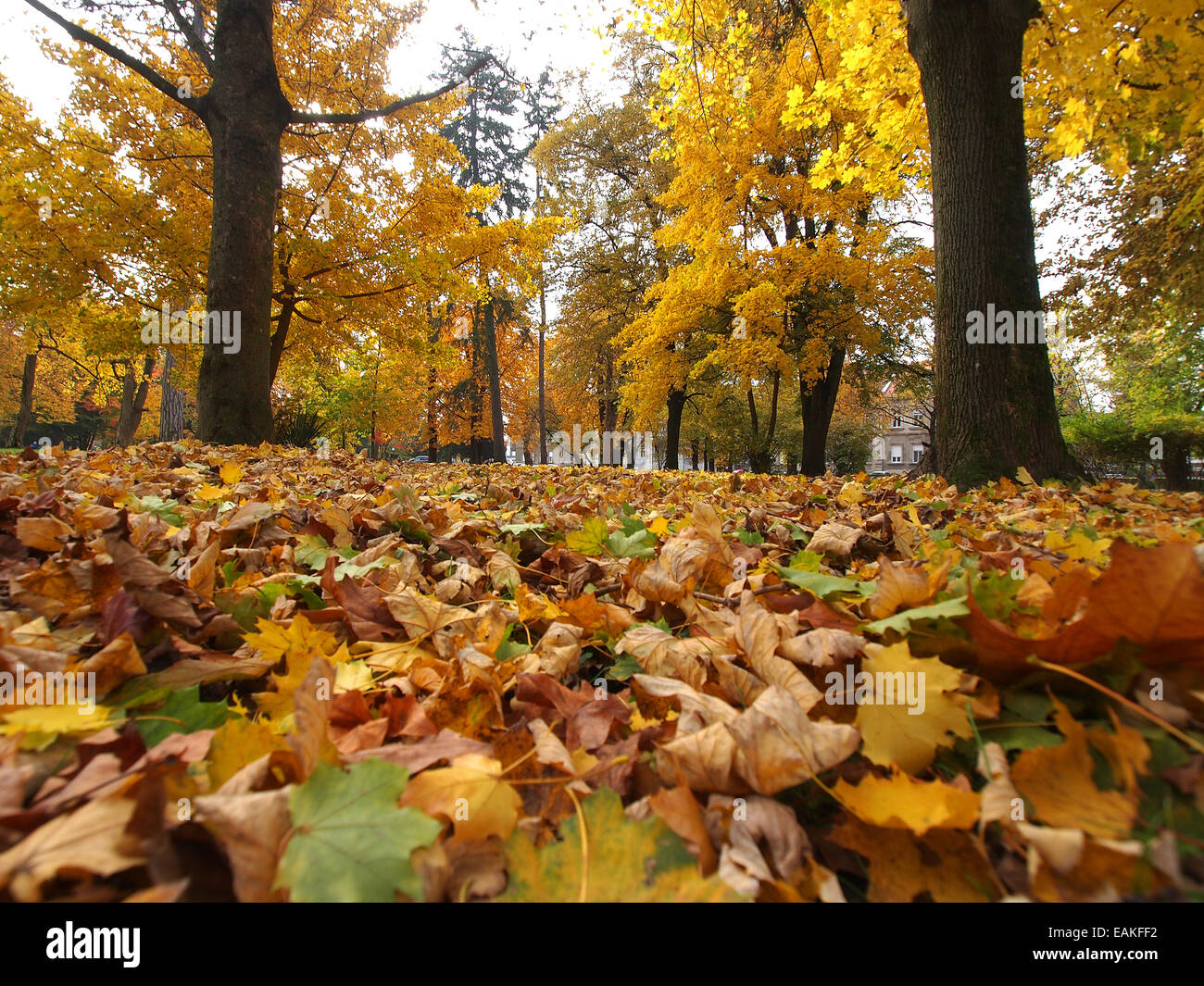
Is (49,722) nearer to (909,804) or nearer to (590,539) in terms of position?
(909,804)

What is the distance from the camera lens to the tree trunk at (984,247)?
172 inches

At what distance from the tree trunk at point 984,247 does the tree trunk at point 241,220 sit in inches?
269

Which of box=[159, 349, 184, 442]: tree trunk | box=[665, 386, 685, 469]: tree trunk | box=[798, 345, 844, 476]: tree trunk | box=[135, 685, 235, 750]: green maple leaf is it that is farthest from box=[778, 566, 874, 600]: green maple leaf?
box=[159, 349, 184, 442]: tree trunk

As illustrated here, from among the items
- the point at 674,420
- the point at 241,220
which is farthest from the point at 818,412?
the point at 241,220

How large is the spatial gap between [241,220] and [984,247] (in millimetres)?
7368

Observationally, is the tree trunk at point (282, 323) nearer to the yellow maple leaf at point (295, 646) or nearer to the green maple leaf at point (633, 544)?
the green maple leaf at point (633, 544)

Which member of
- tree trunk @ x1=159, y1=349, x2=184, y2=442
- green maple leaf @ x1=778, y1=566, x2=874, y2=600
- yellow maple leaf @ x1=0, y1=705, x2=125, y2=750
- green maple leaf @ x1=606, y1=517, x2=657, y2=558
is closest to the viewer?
yellow maple leaf @ x1=0, y1=705, x2=125, y2=750

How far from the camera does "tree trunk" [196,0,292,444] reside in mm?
6371

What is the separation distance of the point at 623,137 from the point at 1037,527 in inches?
879

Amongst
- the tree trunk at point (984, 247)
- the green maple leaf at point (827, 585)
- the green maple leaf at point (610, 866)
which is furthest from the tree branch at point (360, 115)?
the green maple leaf at point (610, 866)

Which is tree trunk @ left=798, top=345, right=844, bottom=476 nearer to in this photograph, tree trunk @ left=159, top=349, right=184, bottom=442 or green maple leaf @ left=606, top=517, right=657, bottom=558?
green maple leaf @ left=606, top=517, right=657, bottom=558

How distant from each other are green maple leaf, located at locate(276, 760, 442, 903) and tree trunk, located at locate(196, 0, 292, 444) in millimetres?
6929

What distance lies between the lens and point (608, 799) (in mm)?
657

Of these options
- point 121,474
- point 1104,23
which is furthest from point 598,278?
point 121,474
